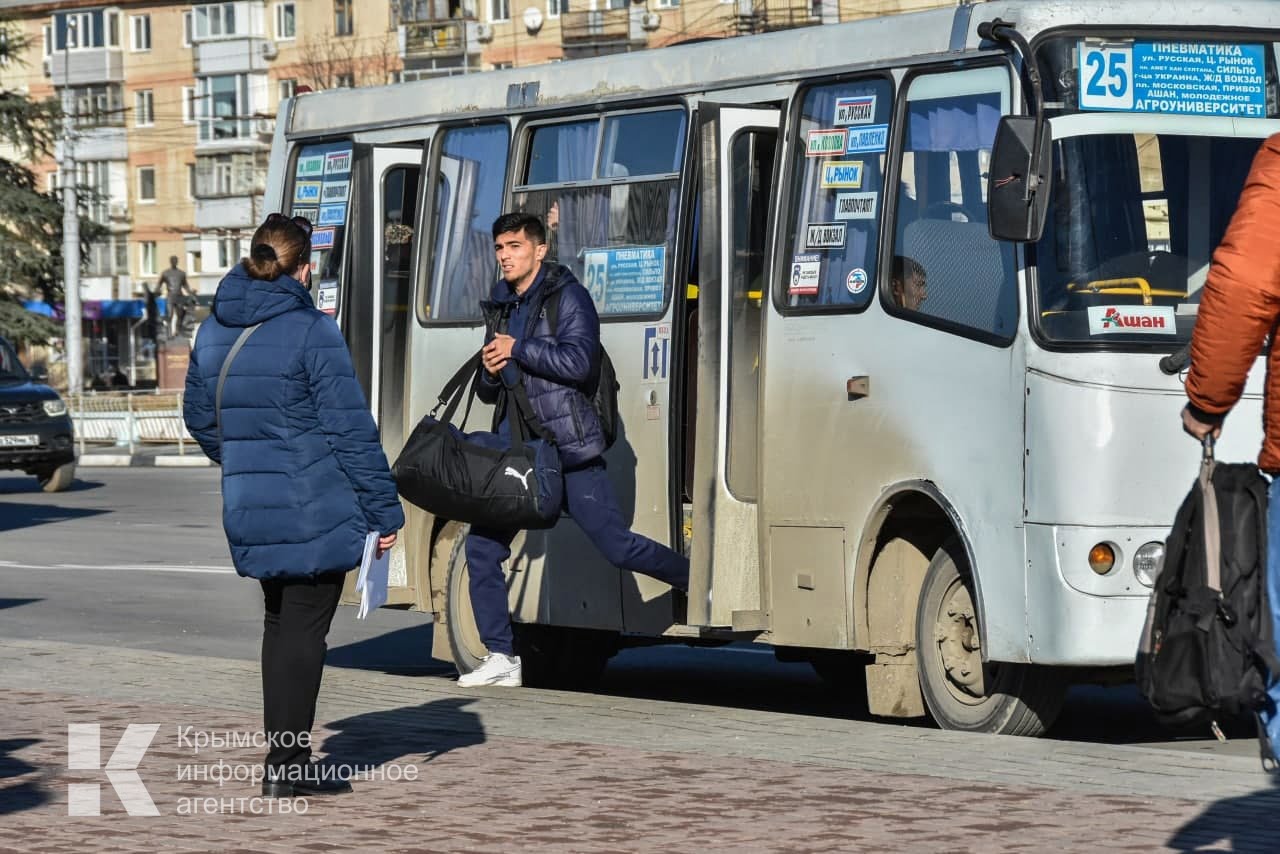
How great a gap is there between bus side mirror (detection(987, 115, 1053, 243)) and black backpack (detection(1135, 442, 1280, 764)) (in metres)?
3.43

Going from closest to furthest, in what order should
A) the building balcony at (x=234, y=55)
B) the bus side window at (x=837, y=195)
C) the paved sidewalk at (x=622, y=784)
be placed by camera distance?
the paved sidewalk at (x=622, y=784) < the bus side window at (x=837, y=195) < the building balcony at (x=234, y=55)

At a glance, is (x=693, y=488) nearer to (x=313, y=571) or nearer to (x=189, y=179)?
(x=313, y=571)

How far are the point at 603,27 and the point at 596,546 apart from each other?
7160 centimetres

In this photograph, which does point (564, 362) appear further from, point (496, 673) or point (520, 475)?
point (496, 673)

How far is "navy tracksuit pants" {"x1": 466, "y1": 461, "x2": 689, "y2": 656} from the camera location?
1067 cm

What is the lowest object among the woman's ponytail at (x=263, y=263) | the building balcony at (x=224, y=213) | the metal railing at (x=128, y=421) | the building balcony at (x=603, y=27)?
the metal railing at (x=128, y=421)

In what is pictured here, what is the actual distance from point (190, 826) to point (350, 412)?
1.39 meters

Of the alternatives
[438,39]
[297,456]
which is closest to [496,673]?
[297,456]

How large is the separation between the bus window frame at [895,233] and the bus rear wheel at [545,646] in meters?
3.07

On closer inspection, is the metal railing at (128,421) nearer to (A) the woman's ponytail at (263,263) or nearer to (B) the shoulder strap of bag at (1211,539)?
(A) the woman's ponytail at (263,263)

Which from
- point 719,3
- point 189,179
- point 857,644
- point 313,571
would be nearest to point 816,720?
point 857,644

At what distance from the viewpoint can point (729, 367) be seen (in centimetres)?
1079

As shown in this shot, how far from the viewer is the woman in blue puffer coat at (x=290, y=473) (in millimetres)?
8016

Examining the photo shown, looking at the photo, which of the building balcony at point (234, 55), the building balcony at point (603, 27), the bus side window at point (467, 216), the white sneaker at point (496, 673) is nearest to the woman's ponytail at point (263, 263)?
the white sneaker at point (496, 673)
